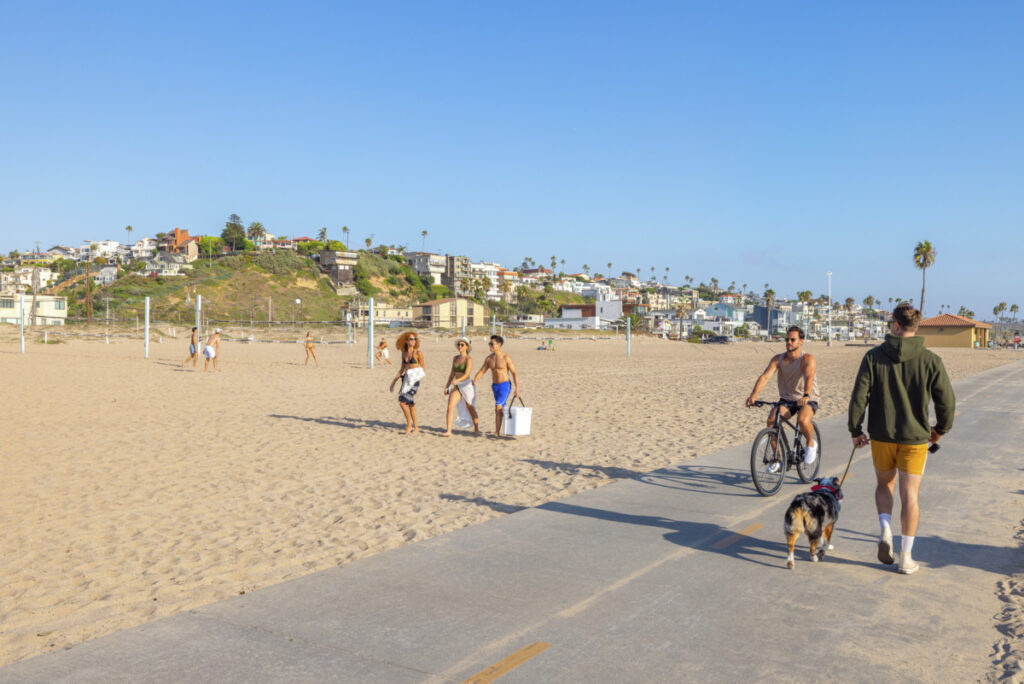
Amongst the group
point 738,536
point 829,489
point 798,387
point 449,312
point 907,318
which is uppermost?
point 449,312

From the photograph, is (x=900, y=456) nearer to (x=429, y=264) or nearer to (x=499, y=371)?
(x=499, y=371)

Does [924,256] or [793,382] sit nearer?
[793,382]

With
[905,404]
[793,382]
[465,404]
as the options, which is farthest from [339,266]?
[905,404]

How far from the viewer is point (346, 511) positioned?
6949mm

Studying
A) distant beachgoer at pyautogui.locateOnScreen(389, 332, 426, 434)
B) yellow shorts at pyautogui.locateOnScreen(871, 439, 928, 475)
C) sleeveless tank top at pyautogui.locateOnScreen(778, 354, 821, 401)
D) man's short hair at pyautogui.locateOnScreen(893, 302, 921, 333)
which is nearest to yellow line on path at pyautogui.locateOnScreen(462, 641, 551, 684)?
yellow shorts at pyautogui.locateOnScreen(871, 439, 928, 475)

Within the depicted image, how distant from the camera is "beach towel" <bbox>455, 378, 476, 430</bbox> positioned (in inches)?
434

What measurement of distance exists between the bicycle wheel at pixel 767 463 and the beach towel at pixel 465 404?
15.1ft

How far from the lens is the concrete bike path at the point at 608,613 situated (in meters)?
3.61

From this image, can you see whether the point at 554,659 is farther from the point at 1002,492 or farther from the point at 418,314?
the point at 418,314

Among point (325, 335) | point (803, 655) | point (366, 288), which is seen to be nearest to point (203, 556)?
point (803, 655)

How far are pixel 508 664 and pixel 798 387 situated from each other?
17.0 feet

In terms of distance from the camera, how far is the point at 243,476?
27.9ft

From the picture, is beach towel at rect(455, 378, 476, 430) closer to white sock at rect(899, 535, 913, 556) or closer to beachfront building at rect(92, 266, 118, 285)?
white sock at rect(899, 535, 913, 556)

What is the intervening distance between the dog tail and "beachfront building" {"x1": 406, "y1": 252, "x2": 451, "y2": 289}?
149 meters
